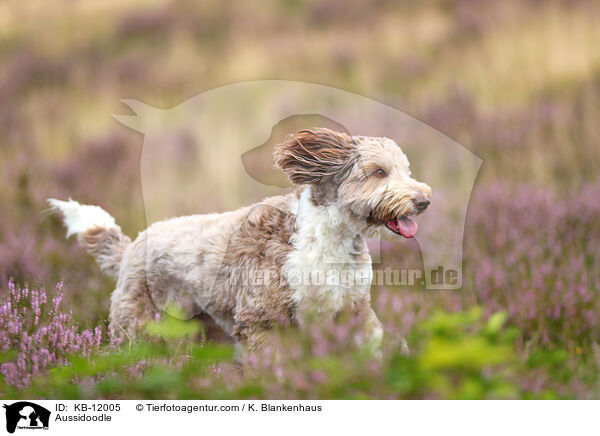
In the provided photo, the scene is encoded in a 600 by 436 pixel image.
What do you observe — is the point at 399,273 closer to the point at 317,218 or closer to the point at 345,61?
the point at 317,218

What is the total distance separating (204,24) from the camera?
18.7 feet

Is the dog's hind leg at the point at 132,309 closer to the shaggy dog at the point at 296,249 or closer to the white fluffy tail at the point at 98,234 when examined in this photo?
the shaggy dog at the point at 296,249

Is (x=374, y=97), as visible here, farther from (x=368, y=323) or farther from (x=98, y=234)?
(x=98, y=234)

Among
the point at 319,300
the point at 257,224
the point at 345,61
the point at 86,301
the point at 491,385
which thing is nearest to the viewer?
the point at 491,385

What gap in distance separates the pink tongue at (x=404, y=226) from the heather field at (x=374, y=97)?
70 centimetres

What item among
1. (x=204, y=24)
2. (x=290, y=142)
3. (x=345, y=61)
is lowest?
(x=290, y=142)

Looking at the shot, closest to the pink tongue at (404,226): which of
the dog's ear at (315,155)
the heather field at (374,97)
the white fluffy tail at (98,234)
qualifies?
the dog's ear at (315,155)

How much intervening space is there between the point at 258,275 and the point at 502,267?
7.17 feet

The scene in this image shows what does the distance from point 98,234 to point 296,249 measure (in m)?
1.73

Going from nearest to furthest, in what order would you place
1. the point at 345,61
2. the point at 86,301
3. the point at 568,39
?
the point at 86,301
the point at 345,61
the point at 568,39

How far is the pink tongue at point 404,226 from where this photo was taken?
3631mm

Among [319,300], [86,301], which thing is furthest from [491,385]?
[86,301]

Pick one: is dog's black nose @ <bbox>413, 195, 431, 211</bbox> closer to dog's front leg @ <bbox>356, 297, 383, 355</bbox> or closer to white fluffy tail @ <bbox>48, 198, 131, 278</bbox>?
dog's front leg @ <bbox>356, 297, 383, 355</bbox>

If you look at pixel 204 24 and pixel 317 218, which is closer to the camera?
pixel 317 218
